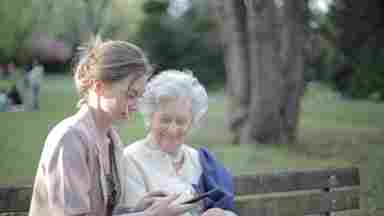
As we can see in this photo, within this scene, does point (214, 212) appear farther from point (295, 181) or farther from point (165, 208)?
point (295, 181)

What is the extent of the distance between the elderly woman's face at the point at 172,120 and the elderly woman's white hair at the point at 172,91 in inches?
1.0

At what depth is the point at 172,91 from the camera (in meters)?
3.24

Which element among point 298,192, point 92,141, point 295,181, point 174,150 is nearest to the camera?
point 92,141

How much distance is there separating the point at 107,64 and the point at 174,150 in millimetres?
862

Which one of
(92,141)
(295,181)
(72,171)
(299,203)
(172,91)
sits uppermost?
(172,91)

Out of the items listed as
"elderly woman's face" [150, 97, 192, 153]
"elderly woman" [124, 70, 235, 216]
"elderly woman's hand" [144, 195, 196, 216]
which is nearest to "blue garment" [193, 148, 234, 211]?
"elderly woman" [124, 70, 235, 216]

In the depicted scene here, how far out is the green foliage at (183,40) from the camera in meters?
33.8

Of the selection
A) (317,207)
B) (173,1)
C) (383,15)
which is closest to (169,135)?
(317,207)

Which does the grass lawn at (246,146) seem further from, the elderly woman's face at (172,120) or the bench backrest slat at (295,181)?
the bench backrest slat at (295,181)

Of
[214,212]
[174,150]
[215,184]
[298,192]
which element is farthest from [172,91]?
[298,192]

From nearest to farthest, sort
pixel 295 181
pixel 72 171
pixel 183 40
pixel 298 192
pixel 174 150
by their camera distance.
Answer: pixel 72 171 → pixel 174 150 → pixel 295 181 → pixel 298 192 → pixel 183 40

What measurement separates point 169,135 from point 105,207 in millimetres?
650

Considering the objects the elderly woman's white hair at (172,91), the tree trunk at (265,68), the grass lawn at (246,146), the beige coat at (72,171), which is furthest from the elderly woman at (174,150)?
the tree trunk at (265,68)

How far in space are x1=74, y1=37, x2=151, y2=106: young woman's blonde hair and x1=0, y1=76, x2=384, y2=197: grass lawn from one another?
1.26 metres
